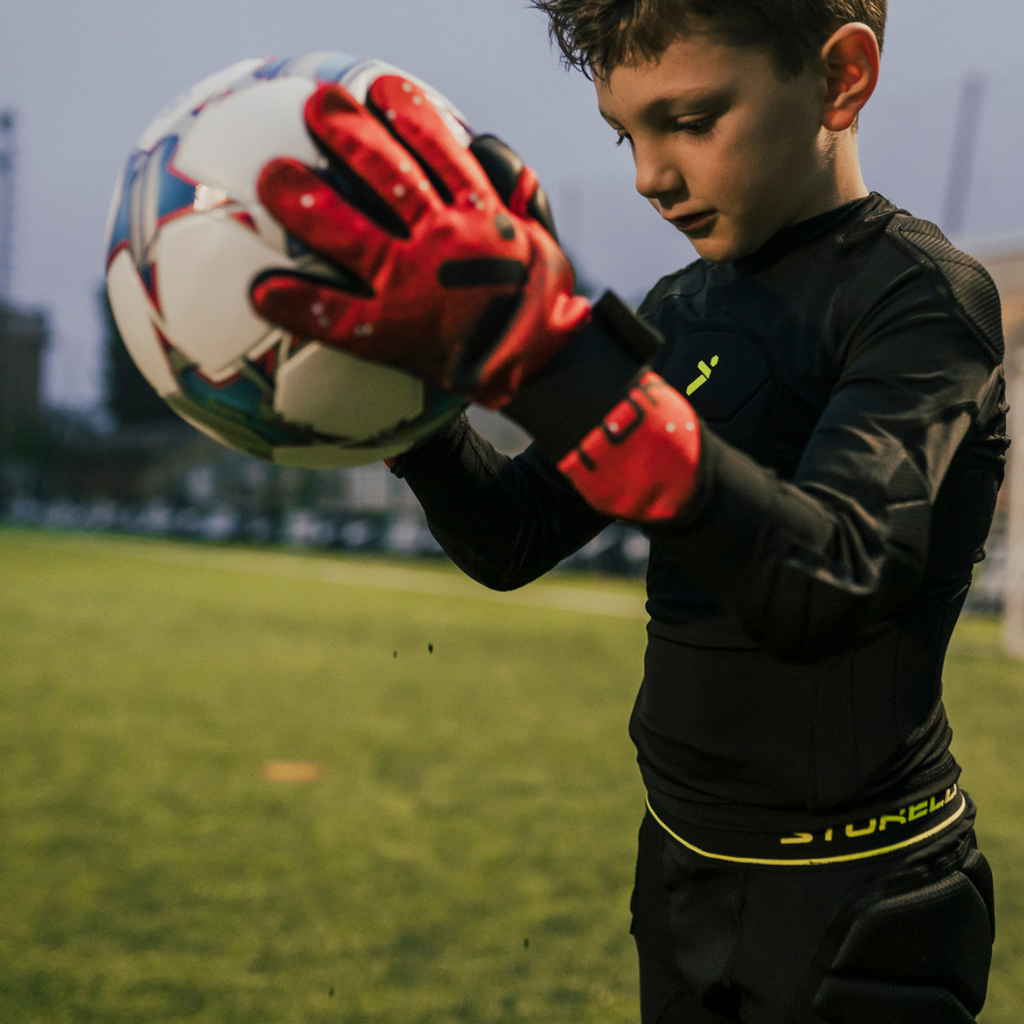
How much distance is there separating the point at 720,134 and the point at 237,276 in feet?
1.85

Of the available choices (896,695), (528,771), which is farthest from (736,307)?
(528,771)

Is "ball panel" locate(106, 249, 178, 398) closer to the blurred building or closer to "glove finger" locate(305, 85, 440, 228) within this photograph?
"glove finger" locate(305, 85, 440, 228)

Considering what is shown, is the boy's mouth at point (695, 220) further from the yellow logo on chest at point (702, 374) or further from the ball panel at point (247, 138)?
the ball panel at point (247, 138)

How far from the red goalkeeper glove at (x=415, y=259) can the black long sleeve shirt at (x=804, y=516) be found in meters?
0.21

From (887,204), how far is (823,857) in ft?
2.79

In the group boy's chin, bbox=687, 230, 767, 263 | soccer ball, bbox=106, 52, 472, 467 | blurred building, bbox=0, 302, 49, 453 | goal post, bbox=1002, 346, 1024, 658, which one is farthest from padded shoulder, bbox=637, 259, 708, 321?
blurred building, bbox=0, 302, 49, 453

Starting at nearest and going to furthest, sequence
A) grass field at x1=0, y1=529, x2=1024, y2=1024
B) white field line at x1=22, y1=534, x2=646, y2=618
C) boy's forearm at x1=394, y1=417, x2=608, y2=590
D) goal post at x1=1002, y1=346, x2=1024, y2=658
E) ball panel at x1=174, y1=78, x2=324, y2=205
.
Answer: ball panel at x1=174, y1=78, x2=324, y2=205 → boy's forearm at x1=394, y1=417, x2=608, y2=590 → grass field at x1=0, y1=529, x2=1024, y2=1024 → goal post at x1=1002, y1=346, x2=1024, y2=658 → white field line at x1=22, y1=534, x2=646, y2=618

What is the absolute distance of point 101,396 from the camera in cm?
5322

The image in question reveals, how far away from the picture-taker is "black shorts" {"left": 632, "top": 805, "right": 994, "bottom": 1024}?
1236mm

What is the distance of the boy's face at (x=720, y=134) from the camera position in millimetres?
1146

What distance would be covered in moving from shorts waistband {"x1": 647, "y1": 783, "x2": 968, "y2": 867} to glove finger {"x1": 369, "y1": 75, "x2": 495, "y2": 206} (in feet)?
2.86

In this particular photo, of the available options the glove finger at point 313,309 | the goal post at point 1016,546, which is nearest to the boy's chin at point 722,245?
the glove finger at point 313,309

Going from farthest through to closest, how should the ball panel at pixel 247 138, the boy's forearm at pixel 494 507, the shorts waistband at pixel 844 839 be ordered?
the boy's forearm at pixel 494 507
the shorts waistband at pixel 844 839
the ball panel at pixel 247 138

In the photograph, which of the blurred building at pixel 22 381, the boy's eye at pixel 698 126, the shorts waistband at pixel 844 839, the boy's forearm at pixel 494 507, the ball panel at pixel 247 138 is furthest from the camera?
the blurred building at pixel 22 381
